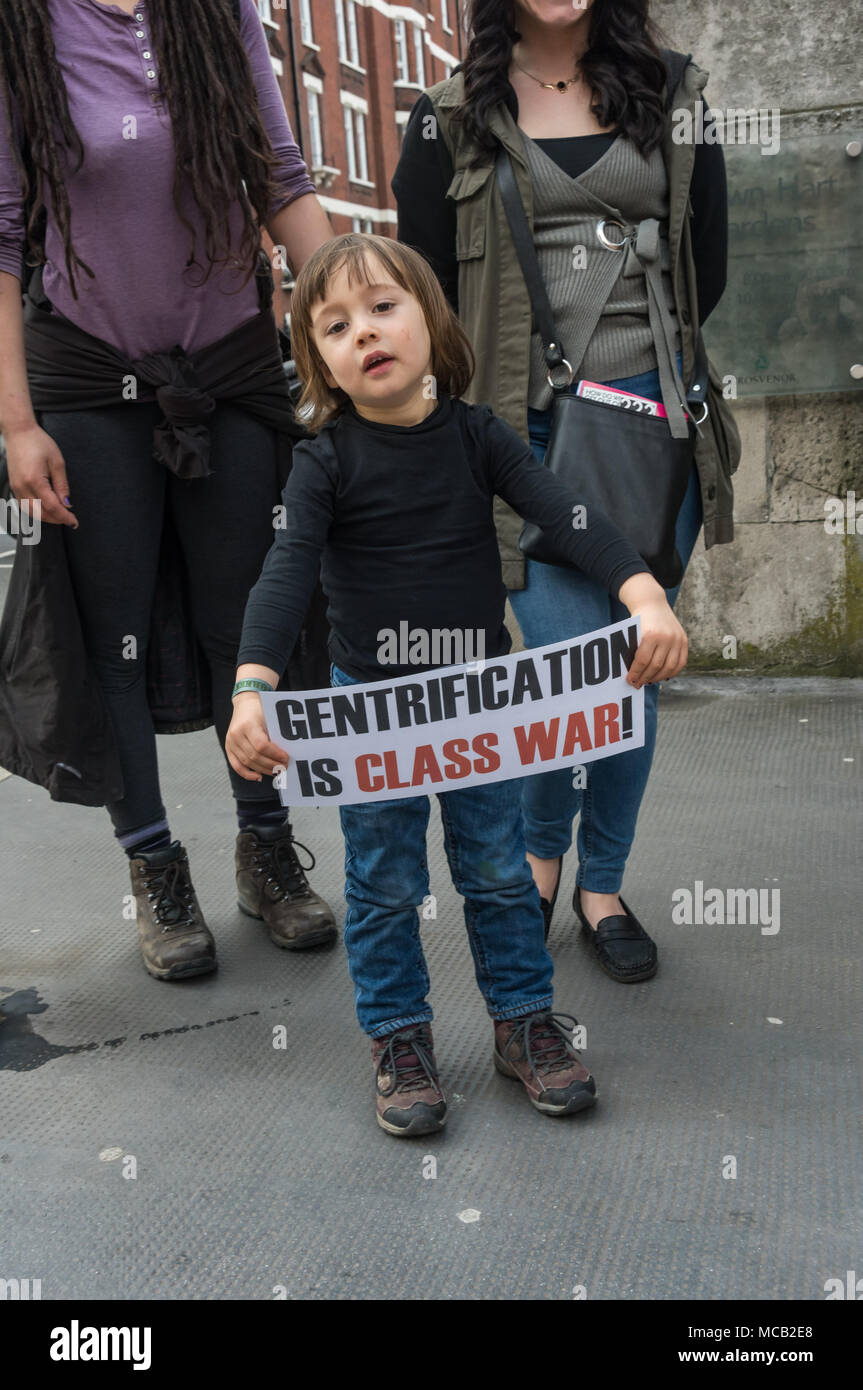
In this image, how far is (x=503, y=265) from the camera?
8.15 feet

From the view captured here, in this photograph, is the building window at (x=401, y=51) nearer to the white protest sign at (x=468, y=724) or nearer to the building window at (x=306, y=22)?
the building window at (x=306, y=22)

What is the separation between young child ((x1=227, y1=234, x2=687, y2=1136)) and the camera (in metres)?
2.05

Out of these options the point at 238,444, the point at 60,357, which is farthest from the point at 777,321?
the point at 60,357

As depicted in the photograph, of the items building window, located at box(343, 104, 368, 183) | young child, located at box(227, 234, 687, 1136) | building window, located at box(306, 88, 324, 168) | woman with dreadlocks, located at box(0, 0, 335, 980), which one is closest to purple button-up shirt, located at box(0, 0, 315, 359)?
woman with dreadlocks, located at box(0, 0, 335, 980)

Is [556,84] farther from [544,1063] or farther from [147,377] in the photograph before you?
[544,1063]

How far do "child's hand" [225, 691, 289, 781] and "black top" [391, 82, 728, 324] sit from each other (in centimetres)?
113

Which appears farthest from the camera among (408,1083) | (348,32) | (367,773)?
(348,32)

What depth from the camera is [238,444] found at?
2752 mm

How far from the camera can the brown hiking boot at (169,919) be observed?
2783mm

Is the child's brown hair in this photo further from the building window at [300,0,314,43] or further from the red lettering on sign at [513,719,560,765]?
the building window at [300,0,314,43]

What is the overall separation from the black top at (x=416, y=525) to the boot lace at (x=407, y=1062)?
617 mm

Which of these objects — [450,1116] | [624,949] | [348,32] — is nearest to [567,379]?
[624,949]

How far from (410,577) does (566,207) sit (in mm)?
836

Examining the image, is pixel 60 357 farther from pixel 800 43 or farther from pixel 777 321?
pixel 800 43
